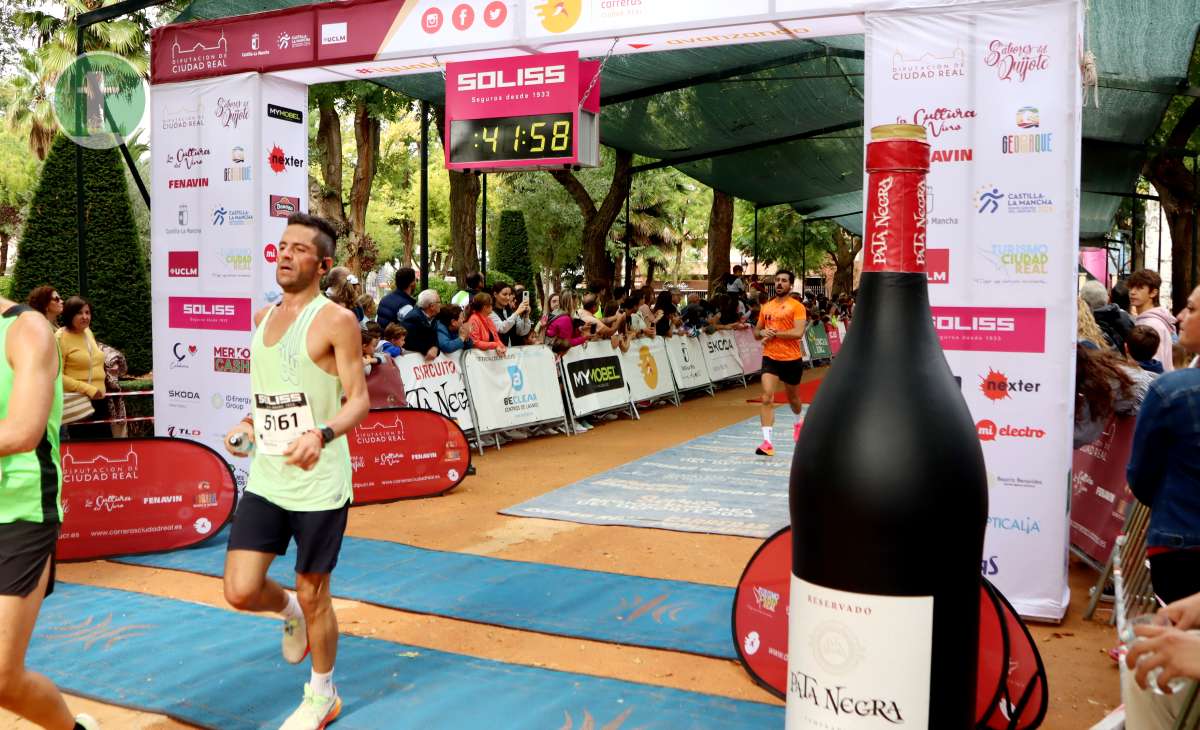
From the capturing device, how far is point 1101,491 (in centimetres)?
660

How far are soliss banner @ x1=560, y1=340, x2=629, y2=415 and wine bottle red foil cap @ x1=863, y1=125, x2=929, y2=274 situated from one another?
1165 cm

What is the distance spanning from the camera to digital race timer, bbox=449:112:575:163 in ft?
28.0

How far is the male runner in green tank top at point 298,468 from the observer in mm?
4039

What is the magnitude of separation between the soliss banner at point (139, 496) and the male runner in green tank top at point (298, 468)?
3.56 metres

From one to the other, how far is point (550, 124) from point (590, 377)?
591cm

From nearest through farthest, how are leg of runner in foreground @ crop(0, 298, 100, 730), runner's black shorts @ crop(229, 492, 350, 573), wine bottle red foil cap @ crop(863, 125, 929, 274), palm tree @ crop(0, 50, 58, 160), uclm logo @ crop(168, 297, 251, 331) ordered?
wine bottle red foil cap @ crop(863, 125, 929, 274) < leg of runner in foreground @ crop(0, 298, 100, 730) < runner's black shorts @ crop(229, 492, 350, 573) < uclm logo @ crop(168, 297, 251, 331) < palm tree @ crop(0, 50, 58, 160)

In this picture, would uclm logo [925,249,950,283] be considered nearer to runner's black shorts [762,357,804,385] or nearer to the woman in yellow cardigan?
runner's black shorts [762,357,804,385]

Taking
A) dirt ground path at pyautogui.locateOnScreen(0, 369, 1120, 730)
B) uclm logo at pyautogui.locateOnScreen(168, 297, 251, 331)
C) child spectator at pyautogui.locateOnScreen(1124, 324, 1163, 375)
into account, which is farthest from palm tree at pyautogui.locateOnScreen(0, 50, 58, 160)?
child spectator at pyautogui.locateOnScreen(1124, 324, 1163, 375)

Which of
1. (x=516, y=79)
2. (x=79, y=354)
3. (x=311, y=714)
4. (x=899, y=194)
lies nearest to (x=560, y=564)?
(x=311, y=714)

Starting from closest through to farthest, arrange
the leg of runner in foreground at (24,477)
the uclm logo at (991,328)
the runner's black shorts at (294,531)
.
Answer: the leg of runner in foreground at (24,477), the runner's black shorts at (294,531), the uclm logo at (991,328)

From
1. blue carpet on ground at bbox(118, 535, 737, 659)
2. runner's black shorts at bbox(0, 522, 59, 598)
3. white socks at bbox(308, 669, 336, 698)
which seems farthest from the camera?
blue carpet on ground at bbox(118, 535, 737, 659)

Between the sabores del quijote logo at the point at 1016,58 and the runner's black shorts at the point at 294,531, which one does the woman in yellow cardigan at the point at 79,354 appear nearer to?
the runner's black shorts at the point at 294,531

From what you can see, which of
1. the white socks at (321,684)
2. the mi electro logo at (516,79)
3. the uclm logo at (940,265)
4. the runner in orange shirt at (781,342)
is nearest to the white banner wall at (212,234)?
the mi electro logo at (516,79)

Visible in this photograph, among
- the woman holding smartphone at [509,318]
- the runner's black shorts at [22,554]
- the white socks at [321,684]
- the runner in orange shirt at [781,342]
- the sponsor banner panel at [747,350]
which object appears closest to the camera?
the runner's black shorts at [22,554]
